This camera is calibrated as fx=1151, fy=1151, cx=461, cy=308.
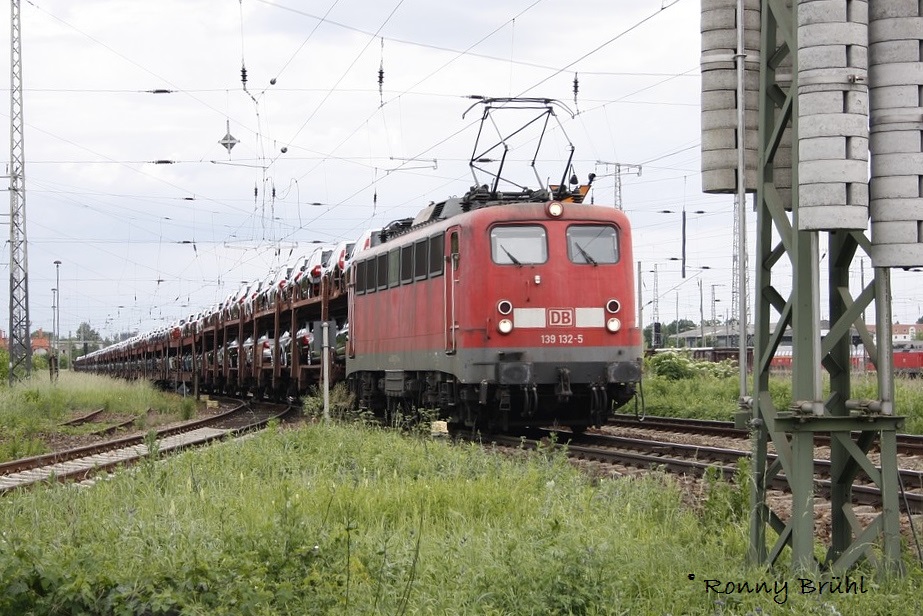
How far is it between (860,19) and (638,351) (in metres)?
10.7

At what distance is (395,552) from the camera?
6.91m

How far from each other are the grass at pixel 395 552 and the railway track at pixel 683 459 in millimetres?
1696

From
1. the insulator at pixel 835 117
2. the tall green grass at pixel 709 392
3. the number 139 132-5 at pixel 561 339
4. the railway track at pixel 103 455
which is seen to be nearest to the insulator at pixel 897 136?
the insulator at pixel 835 117

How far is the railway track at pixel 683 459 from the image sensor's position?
10052 millimetres

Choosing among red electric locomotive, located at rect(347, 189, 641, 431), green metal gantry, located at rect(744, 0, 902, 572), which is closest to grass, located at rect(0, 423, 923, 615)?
green metal gantry, located at rect(744, 0, 902, 572)

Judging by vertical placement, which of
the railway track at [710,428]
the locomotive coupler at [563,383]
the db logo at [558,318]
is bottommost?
the railway track at [710,428]

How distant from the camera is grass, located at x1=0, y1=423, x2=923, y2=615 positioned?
579cm

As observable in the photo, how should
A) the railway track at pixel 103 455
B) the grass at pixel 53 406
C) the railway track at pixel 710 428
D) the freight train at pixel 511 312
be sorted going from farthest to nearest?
the grass at pixel 53 406 < the freight train at pixel 511 312 < the railway track at pixel 710 428 < the railway track at pixel 103 455

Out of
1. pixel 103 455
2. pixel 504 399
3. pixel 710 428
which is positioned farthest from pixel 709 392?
pixel 103 455

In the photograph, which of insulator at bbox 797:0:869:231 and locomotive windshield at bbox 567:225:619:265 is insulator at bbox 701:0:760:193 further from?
locomotive windshield at bbox 567:225:619:265

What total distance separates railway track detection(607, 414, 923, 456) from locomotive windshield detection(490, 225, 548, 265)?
3.57m

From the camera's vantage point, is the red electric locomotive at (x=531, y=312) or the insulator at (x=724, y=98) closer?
the insulator at (x=724, y=98)

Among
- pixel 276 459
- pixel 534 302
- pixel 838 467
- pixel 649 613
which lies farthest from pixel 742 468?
pixel 534 302

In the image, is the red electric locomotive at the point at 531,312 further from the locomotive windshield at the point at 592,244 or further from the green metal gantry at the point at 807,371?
the green metal gantry at the point at 807,371
